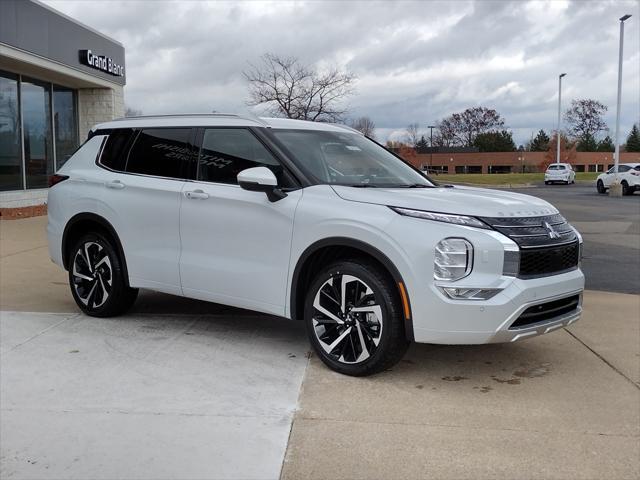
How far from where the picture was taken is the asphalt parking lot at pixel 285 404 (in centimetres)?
343

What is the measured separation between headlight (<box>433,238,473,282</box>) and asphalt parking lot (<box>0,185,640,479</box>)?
84 cm

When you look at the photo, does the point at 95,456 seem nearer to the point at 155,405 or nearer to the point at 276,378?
the point at 155,405

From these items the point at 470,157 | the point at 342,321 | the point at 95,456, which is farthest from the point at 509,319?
the point at 470,157

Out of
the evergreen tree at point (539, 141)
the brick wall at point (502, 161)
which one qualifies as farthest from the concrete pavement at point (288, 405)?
the evergreen tree at point (539, 141)

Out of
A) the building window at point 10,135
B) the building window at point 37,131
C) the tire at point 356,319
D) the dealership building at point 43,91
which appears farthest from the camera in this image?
the building window at point 37,131

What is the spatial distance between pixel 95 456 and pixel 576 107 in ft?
376

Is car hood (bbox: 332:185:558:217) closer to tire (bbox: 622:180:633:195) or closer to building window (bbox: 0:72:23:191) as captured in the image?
building window (bbox: 0:72:23:191)

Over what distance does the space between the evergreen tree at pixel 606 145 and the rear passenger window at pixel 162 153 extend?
10991cm

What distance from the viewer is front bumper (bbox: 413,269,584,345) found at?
420 centimetres

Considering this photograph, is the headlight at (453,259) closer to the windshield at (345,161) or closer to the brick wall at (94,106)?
the windshield at (345,161)

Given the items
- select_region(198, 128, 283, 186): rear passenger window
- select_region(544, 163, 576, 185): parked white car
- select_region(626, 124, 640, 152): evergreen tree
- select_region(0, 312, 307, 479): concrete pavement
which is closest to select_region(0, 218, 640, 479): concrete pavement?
select_region(0, 312, 307, 479): concrete pavement

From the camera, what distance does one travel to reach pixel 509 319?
4.23 meters

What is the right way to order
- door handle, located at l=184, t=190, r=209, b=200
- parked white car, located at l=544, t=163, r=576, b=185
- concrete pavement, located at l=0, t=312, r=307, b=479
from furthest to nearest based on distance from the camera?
parked white car, located at l=544, t=163, r=576, b=185 < door handle, located at l=184, t=190, r=209, b=200 < concrete pavement, located at l=0, t=312, r=307, b=479

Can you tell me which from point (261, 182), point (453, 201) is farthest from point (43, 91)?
point (453, 201)
